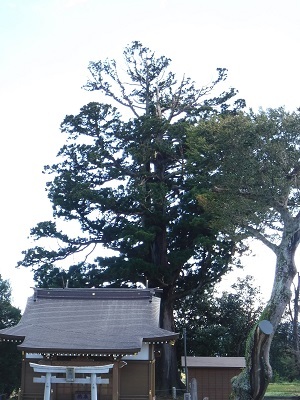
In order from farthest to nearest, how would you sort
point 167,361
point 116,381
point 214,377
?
point 167,361
point 214,377
point 116,381

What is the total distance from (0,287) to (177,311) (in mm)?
10919

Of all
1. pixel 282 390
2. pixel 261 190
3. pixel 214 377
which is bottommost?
pixel 282 390

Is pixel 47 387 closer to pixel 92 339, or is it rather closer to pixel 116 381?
pixel 116 381

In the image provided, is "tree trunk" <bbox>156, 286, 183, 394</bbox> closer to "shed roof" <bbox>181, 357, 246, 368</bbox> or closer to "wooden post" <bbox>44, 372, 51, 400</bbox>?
"shed roof" <bbox>181, 357, 246, 368</bbox>

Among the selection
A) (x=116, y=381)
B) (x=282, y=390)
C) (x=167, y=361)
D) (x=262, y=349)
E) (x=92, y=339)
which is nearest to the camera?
(x=262, y=349)

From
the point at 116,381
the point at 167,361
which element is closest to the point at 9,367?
the point at 167,361

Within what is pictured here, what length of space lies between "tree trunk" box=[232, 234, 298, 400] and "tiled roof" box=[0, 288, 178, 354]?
3637 mm

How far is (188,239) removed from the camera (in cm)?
2902

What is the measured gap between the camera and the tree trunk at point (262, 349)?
16.3 metres

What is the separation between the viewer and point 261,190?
56.8ft

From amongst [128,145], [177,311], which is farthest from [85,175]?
[177,311]

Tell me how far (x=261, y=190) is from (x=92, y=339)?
7690 mm

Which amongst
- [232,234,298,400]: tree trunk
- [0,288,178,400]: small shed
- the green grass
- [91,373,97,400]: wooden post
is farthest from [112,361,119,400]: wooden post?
the green grass

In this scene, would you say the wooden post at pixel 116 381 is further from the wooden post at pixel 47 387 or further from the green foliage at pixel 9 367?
the green foliage at pixel 9 367
